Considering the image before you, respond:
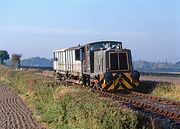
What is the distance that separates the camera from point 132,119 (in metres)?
9.55

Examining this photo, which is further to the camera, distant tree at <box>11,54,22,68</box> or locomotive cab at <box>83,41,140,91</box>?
distant tree at <box>11,54,22,68</box>

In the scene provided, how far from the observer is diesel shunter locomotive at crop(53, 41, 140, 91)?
25.0 meters

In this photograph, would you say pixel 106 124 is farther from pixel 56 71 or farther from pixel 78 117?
pixel 56 71

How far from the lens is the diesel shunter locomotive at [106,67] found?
2498 cm

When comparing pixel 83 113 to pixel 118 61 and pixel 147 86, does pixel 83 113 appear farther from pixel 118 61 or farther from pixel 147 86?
pixel 147 86

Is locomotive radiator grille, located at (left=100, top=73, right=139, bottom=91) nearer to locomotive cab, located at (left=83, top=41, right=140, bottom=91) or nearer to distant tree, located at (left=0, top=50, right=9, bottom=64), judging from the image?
locomotive cab, located at (left=83, top=41, right=140, bottom=91)

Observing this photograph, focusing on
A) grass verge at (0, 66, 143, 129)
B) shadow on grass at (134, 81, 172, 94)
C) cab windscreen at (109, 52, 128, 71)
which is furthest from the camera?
cab windscreen at (109, 52, 128, 71)

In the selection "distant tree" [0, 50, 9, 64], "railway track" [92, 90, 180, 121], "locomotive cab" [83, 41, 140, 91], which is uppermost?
"distant tree" [0, 50, 9, 64]

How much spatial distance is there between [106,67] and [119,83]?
1275 mm

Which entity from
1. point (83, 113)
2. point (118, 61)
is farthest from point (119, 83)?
point (83, 113)

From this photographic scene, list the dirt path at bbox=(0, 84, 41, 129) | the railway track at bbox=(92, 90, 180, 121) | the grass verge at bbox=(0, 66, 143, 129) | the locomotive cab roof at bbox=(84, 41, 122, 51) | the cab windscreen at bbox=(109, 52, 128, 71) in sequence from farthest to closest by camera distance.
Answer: the locomotive cab roof at bbox=(84, 41, 122, 51), the cab windscreen at bbox=(109, 52, 128, 71), the dirt path at bbox=(0, 84, 41, 129), the railway track at bbox=(92, 90, 180, 121), the grass verge at bbox=(0, 66, 143, 129)

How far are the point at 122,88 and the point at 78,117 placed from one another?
1308 cm

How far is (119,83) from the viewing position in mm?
25047

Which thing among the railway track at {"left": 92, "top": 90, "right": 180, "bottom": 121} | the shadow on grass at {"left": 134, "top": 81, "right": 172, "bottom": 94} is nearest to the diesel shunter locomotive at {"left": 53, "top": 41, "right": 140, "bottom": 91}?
the shadow on grass at {"left": 134, "top": 81, "right": 172, "bottom": 94}
